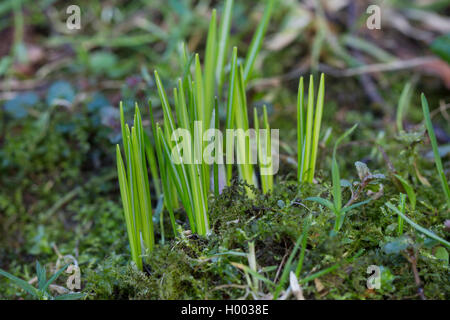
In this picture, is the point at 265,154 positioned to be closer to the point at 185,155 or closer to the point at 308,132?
the point at 308,132

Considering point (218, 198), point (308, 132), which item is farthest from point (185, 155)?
point (308, 132)

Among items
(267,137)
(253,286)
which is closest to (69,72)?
(267,137)

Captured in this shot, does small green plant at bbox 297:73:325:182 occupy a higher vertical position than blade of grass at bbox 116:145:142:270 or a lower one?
higher

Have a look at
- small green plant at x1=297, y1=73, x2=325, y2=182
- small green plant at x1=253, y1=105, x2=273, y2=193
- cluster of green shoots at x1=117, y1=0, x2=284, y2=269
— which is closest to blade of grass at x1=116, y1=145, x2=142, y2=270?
cluster of green shoots at x1=117, y1=0, x2=284, y2=269

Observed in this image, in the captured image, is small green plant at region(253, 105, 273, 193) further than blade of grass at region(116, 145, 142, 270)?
Yes

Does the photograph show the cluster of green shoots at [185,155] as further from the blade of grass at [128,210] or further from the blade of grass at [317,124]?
the blade of grass at [317,124]

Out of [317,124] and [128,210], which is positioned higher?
[317,124]

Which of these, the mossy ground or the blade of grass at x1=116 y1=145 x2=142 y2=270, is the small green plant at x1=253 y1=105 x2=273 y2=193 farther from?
the blade of grass at x1=116 y1=145 x2=142 y2=270

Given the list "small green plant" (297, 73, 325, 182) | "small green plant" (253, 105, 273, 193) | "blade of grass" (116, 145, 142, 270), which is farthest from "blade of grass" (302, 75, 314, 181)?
"blade of grass" (116, 145, 142, 270)

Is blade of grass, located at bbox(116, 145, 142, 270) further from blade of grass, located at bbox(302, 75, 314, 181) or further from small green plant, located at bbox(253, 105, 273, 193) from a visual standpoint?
blade of grass, located at bbox(302, 75, 314, 181)

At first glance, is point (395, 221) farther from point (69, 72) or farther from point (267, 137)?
point (69, 72)

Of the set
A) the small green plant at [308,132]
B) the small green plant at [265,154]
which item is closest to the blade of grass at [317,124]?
the small green plant at [308,132]
